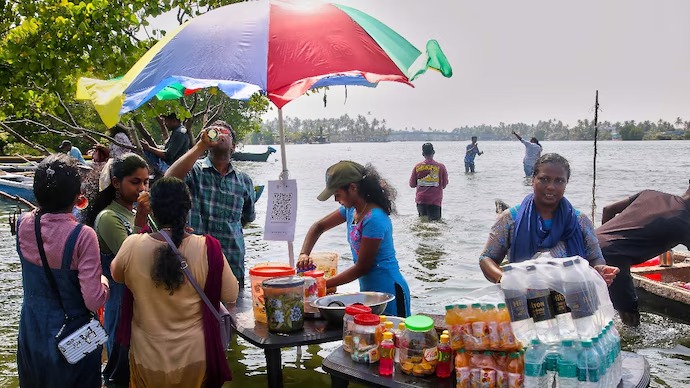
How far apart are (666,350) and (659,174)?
35937mm

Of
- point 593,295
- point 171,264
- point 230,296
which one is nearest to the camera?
point 593,295

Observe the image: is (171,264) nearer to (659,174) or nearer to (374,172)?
(374,172)

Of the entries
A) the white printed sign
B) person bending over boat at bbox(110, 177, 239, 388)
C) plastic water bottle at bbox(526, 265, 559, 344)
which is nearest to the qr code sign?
the white printed sign

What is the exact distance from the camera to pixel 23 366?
9.87 feet

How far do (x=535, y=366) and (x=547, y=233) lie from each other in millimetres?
1274

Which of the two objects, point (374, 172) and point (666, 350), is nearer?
point (374, 172)

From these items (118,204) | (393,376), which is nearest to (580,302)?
(393,376)

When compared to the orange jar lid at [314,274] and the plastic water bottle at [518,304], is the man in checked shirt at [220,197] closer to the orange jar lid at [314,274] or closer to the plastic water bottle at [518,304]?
the orange jar lid at [314,274]

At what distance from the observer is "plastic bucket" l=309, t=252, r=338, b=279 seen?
12.8 ft

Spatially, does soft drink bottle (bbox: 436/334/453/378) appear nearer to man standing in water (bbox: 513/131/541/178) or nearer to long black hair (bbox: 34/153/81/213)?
long black hair (bbox: 34/153/81/213)

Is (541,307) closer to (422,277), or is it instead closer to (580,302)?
(580,302)

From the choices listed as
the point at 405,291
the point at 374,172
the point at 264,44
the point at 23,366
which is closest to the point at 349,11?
the point at 264,44

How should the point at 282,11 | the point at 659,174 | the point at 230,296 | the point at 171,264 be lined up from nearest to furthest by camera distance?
1. the point at 171,264
2. the point at 230,296
3. the point at 282,11
4. the point at 659,174

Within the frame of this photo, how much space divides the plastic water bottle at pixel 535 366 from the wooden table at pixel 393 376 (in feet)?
1.15
